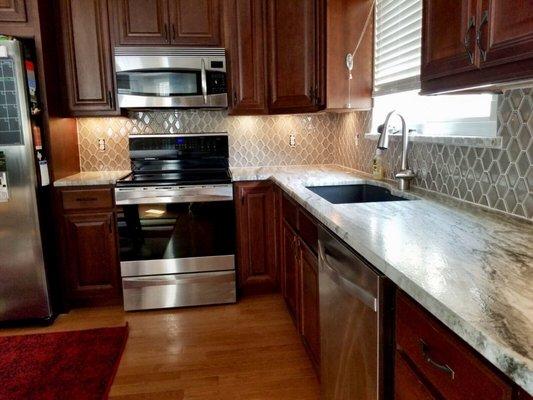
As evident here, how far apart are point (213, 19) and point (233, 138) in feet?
3.01

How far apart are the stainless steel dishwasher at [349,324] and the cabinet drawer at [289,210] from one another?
622 millimetres

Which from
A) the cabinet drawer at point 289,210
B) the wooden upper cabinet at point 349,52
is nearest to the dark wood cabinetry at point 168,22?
the wooden upper cabinet at point 349,52

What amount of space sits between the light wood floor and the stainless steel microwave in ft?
4.86

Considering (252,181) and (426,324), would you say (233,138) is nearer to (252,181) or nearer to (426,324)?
(252,181)

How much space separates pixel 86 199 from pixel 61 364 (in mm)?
1077

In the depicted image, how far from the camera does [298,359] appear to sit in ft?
7.50

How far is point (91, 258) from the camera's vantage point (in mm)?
→ 2951

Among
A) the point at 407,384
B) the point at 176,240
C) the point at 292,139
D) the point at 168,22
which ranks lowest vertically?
the point at 176,240

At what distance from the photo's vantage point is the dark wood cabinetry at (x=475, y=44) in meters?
0.98

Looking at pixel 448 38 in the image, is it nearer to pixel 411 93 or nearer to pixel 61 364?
pixel 411 93

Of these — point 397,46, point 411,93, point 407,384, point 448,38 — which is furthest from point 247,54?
point 407,384

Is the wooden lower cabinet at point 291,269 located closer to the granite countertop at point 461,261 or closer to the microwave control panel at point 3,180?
the granite countertop at point 461,261

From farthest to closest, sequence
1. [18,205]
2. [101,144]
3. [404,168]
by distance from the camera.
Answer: [101,144]
[18,205]
[404,168]

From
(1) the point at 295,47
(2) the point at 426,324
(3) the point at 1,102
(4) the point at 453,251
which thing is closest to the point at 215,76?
(1) the point at 295,47
